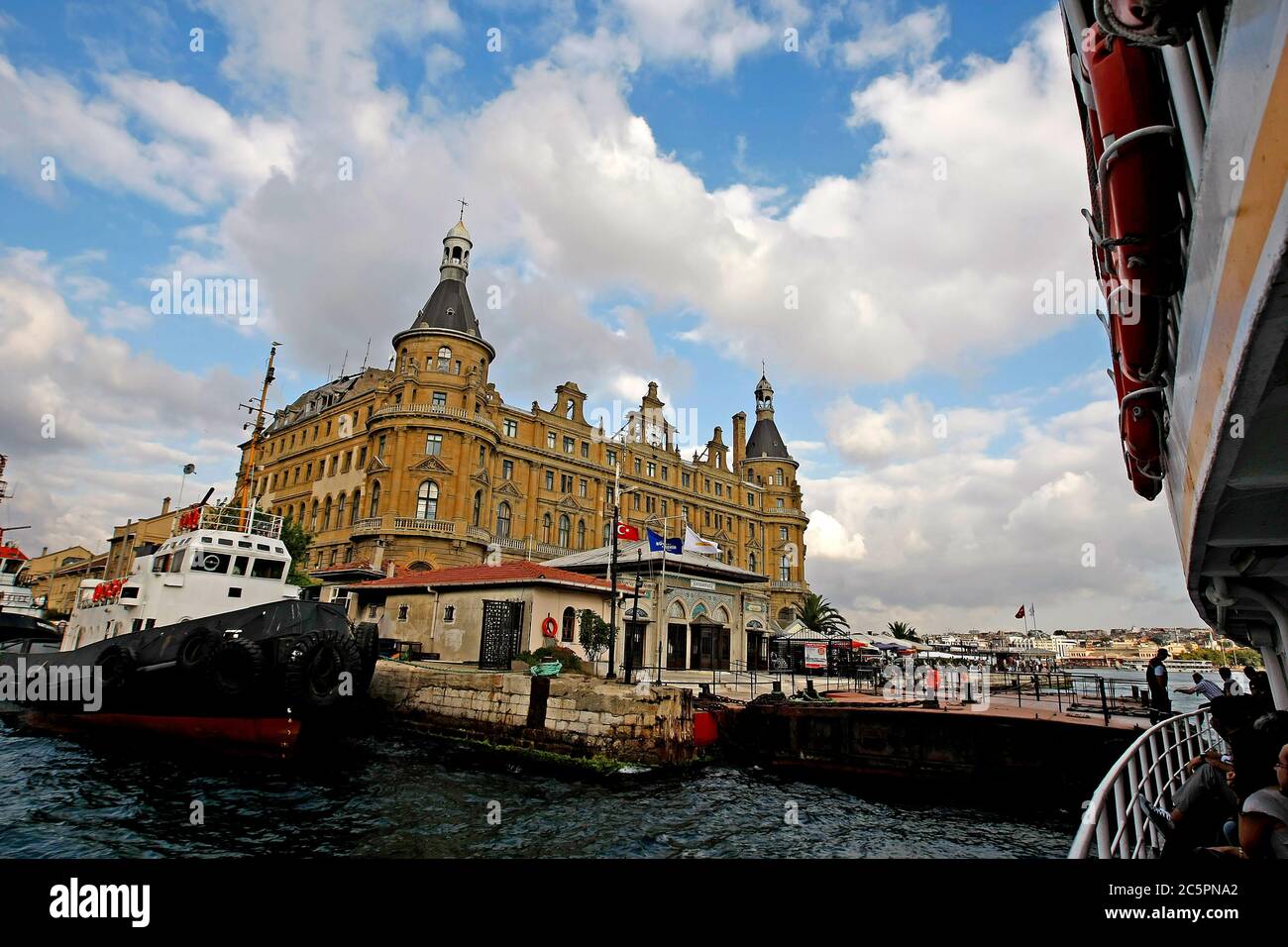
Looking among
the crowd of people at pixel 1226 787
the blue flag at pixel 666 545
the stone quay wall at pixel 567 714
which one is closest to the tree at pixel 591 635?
the blue flag at pixel 666 545

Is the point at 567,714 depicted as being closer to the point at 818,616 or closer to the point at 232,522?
the point at 232,522

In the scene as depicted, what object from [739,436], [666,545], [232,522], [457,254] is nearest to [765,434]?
[739,436]

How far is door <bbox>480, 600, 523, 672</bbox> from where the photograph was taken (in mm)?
27625

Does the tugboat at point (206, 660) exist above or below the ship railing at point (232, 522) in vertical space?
below

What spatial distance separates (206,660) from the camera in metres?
17.0

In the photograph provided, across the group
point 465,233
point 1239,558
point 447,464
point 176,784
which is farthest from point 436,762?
point 465,233

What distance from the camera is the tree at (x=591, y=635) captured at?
2880 centimetres

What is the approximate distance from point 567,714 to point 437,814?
729 centimetres

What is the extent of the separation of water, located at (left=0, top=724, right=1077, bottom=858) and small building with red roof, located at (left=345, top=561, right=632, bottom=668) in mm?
9257

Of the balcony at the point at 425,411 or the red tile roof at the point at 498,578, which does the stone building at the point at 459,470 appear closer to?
the balcony at the point at 425,411

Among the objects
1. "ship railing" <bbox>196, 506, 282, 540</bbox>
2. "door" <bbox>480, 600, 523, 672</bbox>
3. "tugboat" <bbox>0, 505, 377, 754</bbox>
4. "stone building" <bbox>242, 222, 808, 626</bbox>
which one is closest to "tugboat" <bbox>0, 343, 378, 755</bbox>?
"tugboat" <bbox>0, 505, 377, 754</bbox>

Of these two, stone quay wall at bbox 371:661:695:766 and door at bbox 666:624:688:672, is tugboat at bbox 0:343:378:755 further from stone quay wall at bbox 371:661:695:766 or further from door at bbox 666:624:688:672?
door at bbox 666:624:688:672

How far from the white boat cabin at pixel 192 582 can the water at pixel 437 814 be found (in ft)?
15.6
